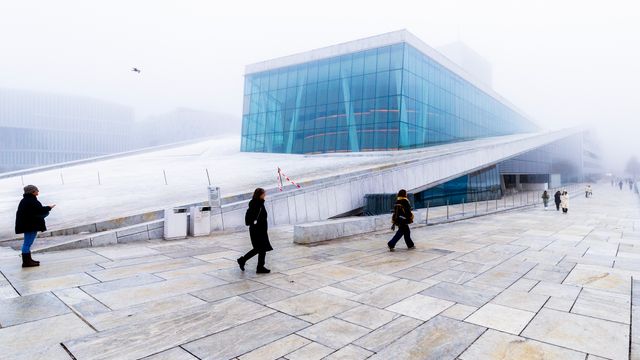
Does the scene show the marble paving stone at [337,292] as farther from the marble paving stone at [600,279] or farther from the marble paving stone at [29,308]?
the marble paving stone at [600,279]

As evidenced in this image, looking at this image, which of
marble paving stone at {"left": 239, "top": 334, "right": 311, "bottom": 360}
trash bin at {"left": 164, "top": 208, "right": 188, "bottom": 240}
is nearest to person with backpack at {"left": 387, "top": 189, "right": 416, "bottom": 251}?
marble paving stone at {"left": 239, "top": 334, "right": 311, "bottom": 360}

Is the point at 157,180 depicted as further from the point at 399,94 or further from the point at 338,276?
the point at 399,94

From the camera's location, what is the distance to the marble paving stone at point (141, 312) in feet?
15.7

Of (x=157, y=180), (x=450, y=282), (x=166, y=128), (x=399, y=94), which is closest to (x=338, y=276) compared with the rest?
(x=450, y=282)

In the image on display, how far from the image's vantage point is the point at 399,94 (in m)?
Answer: 37.5

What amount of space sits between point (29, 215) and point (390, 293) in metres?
7.34

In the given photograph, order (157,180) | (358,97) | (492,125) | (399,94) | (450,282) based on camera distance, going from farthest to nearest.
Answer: (492,125) → (358,97) → (399,94) → (157,180) → (450,282)

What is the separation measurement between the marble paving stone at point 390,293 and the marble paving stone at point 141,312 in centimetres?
254

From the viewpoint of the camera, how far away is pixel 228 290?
6.24 m

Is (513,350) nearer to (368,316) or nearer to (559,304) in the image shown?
(368,316)

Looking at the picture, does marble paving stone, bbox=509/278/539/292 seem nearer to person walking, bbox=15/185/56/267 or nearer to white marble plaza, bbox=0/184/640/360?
white marble plaza, bbox=0/184/640/360

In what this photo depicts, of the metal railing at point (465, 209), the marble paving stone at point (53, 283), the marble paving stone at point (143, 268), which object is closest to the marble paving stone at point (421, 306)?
the marble paving stone at point (143, 268)

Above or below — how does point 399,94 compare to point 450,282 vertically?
above

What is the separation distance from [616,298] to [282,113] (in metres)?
42.5
